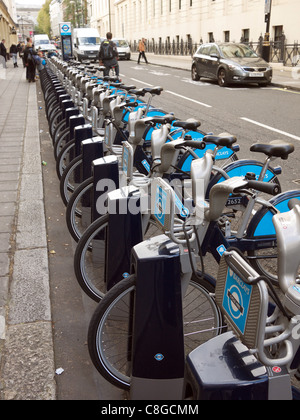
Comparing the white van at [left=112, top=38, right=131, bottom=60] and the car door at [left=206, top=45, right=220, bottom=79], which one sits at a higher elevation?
the white van at [left=112, top=38, right=131, bottom=60]

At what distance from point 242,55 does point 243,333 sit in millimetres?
17763

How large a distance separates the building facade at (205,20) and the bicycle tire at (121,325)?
21410 mm

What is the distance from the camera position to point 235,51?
59.8 feet

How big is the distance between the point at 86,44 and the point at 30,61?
17288mm

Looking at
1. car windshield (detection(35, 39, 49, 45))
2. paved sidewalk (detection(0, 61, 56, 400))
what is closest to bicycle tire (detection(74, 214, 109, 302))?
paved sidewalk (detection(0, 61, 56, 400))

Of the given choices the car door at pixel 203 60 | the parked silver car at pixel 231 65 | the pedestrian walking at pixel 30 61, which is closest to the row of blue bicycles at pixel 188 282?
the parked silver car at pixel 231 65

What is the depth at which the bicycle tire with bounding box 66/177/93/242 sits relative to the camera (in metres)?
3.99

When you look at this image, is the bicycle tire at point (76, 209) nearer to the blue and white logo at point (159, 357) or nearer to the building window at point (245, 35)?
the blue and white logo at point (159, 357)

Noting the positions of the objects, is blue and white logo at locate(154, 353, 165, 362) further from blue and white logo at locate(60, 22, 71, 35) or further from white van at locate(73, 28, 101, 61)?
white van at locate(73, 28, 101, 61)

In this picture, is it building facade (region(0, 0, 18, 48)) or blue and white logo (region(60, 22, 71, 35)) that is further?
building facade (region(0, 0, 18, 48))

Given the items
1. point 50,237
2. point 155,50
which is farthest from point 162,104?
point 155,50

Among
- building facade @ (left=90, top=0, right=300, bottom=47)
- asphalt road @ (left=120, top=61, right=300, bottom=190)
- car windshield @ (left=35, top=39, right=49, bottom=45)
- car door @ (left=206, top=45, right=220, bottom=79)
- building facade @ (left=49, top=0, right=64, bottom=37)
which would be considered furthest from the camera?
building facade @ (left=49, top=0, right=64, bottom=37)

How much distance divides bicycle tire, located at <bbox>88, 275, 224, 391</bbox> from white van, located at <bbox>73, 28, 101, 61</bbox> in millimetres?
34056
